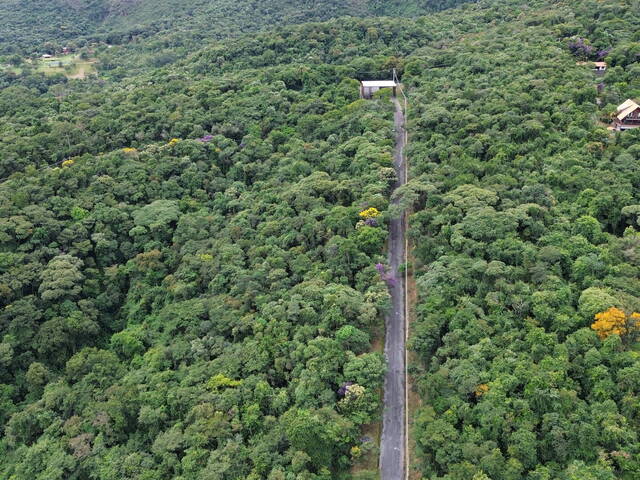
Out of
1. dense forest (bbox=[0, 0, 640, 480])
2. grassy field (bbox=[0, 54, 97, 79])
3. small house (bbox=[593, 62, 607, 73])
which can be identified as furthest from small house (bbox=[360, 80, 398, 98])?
grassy field (bbox=[0, 54, 97, 79])

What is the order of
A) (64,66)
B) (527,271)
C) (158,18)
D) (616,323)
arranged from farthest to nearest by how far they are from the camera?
(158,18) → (64,66) → (527,271) → (616,323)

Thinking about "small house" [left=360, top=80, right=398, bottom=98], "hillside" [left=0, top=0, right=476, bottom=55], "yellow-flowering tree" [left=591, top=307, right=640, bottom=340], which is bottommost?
"yellow-flowering tree" [left=591, top=307, right=640, bottom=340]

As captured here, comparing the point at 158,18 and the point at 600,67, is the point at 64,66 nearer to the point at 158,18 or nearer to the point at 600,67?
the point at 158,18

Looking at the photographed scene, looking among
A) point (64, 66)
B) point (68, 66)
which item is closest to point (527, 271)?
point (68, 66)

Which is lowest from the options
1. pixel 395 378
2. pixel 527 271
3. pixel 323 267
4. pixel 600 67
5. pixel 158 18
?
pixel 395 378

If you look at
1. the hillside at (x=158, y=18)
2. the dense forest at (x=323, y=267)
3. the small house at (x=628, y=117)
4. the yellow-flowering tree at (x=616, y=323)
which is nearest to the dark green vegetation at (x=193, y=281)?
the dense forest at (x=323, y=267)

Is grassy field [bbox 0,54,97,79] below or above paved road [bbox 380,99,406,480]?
above

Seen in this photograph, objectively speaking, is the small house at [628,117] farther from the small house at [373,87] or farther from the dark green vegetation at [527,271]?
the small house at [373,87]

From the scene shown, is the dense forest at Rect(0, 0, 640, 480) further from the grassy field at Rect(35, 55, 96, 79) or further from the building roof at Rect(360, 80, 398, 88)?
the grassy field at Rect(35, 55, 96, 79)
